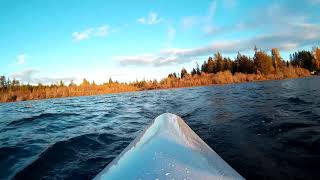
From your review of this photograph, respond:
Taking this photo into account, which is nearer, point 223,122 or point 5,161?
point 5,161

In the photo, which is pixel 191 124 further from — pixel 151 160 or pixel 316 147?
pixel 151 160

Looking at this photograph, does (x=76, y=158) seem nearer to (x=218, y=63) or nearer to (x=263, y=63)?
(x=263, y=63)

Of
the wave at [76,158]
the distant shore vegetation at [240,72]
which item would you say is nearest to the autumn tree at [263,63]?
the distant shore vegetation at [240,72]

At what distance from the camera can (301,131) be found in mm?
5641

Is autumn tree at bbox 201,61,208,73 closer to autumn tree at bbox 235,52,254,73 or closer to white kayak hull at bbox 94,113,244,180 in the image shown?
autumn tree at bbox 235,52,254,73

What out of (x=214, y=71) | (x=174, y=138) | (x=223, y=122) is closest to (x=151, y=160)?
(x=174, y=138)

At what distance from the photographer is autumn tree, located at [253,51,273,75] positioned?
80.4m

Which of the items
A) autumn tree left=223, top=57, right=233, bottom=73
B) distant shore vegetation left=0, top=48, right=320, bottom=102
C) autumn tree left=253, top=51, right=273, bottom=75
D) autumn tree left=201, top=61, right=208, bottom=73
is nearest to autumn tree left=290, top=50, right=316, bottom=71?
distant shore vegetation left=0, top=48, right=320, bottom=102

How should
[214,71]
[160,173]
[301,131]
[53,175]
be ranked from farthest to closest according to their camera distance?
[214,71] → [301,131] → [53,175] → [160,173]

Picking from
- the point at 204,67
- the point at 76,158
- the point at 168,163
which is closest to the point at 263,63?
the point at 204,67

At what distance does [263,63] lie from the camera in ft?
265

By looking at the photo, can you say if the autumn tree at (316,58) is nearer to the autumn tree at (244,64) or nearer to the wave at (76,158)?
the autumn tree at (244,64)

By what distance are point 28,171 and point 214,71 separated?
97.0 m

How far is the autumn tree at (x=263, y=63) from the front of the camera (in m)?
80.4
